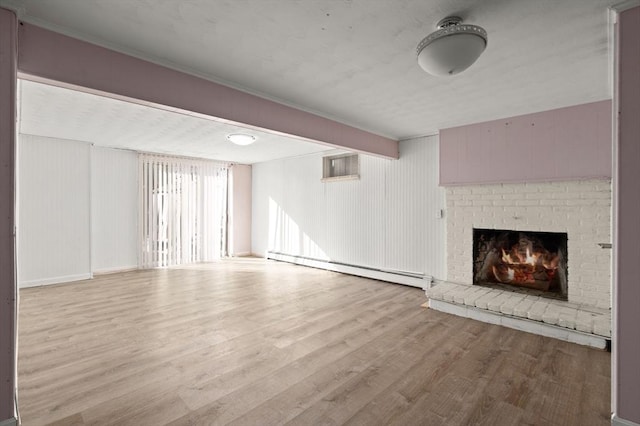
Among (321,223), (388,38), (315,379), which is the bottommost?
(315,379)

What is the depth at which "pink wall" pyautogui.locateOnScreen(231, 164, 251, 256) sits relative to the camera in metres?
8.27

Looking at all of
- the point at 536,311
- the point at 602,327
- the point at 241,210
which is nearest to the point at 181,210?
the point at 241,210

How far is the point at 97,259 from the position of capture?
20.1ft

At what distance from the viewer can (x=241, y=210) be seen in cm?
842

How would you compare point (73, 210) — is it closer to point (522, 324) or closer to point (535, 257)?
point (522, 324)

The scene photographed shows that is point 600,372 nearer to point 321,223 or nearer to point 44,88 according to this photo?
point 321,223

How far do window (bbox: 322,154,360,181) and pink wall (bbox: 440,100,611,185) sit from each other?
6.05 feet

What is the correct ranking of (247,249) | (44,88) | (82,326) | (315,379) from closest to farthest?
(315,379), (44,88), (82,326), (247,249)

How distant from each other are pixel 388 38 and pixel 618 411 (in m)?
2.66

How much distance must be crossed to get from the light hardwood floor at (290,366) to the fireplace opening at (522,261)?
3.57ft
